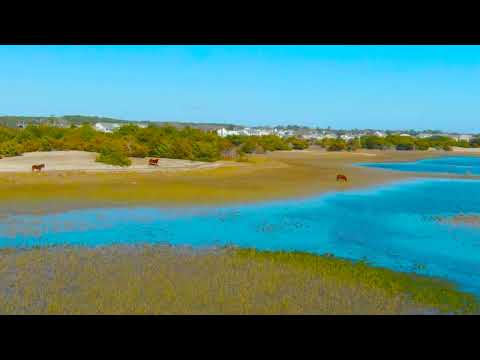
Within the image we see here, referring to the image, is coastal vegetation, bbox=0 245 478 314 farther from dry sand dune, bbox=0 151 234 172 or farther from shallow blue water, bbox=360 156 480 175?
shallow blue water, bbox=360 156 480 175

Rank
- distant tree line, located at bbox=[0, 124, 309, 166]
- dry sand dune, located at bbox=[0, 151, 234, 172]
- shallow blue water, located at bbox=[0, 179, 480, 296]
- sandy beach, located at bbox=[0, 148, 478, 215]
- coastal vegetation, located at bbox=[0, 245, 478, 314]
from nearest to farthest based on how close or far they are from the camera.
Result: coastal vegetation, located at bbox=[0, 245, 478, 314], shallow blue water, located at bbox=[0, 179, 480, 296], sandy beach, located at bbox=[0, 148, 478, 215], dry sand dune, located at bbox=[0, 151, 234, 172], distant tree line, located at bbox=[0, 124, 309, 166]

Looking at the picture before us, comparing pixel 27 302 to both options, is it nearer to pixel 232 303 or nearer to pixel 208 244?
pixel 232 303

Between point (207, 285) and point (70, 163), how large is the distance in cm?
2648

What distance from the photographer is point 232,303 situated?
846cm

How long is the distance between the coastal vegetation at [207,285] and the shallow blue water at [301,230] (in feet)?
3.85

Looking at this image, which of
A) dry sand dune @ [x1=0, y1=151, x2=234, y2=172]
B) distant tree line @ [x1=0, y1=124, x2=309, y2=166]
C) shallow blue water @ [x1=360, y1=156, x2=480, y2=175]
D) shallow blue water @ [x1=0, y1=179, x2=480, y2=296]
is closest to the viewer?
shallow blue water @ [x1=0, y1=179, x2=480, y2=296]

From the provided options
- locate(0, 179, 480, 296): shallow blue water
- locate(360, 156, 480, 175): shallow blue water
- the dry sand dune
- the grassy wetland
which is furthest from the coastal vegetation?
locate(360, 156, 480, 175): shallow blue water

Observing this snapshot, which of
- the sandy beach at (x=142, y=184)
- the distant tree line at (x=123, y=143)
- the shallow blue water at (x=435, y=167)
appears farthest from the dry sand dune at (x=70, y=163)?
the shallow blue water at (x=435, y=167)

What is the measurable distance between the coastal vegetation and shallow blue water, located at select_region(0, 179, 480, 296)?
46.2 inches

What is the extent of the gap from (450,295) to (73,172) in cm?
2341

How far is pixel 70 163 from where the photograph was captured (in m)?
33.2

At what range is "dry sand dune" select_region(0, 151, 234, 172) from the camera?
2992cm

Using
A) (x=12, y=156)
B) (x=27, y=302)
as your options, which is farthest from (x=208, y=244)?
(x=12, y=156)

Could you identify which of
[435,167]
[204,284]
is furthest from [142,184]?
[435,167]
